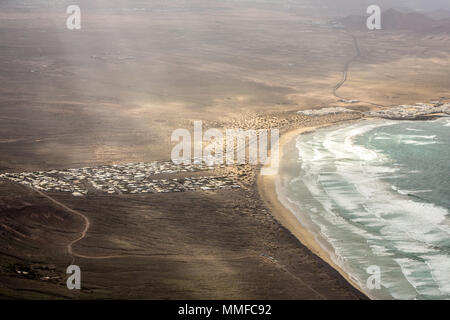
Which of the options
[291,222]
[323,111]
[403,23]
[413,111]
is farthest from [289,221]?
[403,23]

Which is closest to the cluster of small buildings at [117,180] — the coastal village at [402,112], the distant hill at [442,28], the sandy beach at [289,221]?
the sandy beach at [289,221]

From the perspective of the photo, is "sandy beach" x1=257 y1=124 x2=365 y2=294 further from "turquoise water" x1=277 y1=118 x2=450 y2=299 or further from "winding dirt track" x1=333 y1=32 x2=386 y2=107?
"winding dirt track" x1=333 y1=32 x2=386 y2=107

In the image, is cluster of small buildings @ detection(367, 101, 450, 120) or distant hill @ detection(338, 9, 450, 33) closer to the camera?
cluster of small buildings @ detection(367, 101, 450, 120)

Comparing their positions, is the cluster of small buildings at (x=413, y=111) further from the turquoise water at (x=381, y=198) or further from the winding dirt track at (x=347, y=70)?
the turquoise water at (x=381, y=198)

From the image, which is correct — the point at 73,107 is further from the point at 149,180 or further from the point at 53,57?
the point at 53,57

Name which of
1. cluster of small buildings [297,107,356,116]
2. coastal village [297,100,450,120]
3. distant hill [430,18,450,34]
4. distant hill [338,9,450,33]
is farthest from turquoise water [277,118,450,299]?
distant hill [338,9,450,33]
